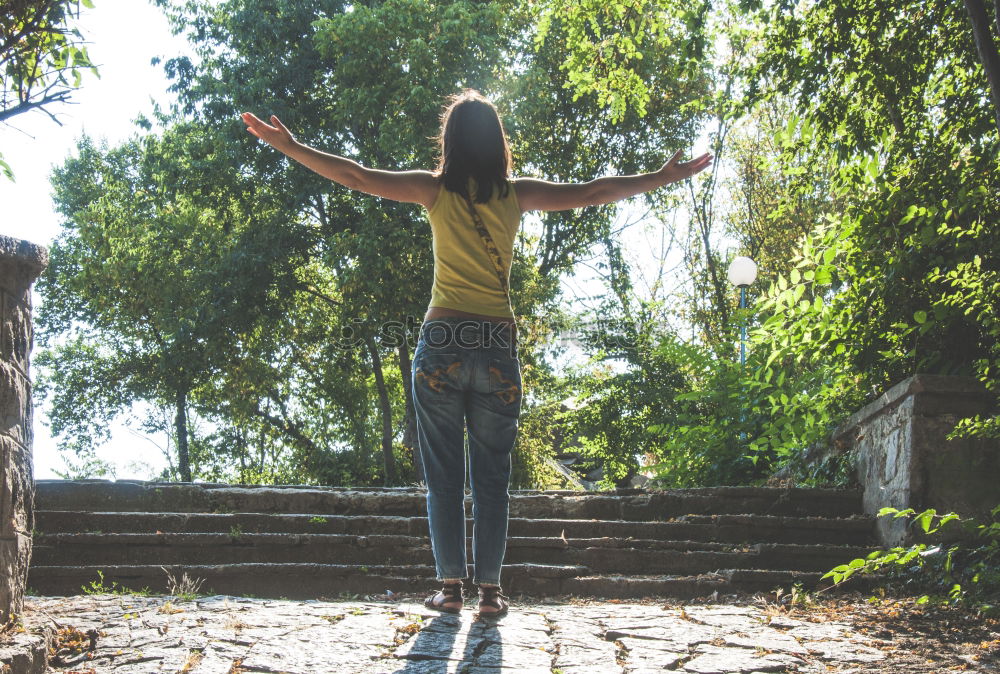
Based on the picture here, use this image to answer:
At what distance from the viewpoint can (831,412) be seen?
7.54 meters

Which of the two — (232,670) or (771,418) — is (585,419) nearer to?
(771,418)

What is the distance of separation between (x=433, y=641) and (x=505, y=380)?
3.41 feet

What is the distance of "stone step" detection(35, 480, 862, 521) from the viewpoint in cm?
673

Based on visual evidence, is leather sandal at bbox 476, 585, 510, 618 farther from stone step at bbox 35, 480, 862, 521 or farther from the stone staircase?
stone step at bbox 35, 480, 862, 521

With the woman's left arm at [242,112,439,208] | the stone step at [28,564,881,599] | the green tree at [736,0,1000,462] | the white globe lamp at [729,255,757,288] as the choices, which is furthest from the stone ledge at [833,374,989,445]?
the white globe lamp at [729,255,757,288]

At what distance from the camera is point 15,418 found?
3.18 metres

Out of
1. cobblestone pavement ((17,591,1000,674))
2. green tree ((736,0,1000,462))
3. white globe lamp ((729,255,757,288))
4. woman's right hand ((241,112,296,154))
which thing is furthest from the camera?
white globe lamp ((729,255,757,288))

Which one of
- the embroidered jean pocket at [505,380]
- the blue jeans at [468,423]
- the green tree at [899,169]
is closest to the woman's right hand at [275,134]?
the blue jeans at [468,423]

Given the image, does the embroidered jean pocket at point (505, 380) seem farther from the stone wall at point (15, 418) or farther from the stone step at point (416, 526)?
the stone step at point (416, 526)

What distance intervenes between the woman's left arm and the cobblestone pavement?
1.74m

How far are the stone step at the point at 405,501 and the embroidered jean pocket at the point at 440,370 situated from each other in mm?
3215

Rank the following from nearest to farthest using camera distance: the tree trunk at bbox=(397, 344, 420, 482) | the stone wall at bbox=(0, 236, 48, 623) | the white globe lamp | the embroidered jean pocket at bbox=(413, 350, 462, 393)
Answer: the stone wall at bbox=(0, 236, 48, 623) < the embroidered jean pocket at bbox=(413, 350, 462, 393) < the white globe lamp < the tree trunk at bbox=(397, 344, 420, 482)

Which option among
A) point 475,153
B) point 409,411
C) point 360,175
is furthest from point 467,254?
point 409,411

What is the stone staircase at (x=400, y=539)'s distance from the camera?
17.7ft
